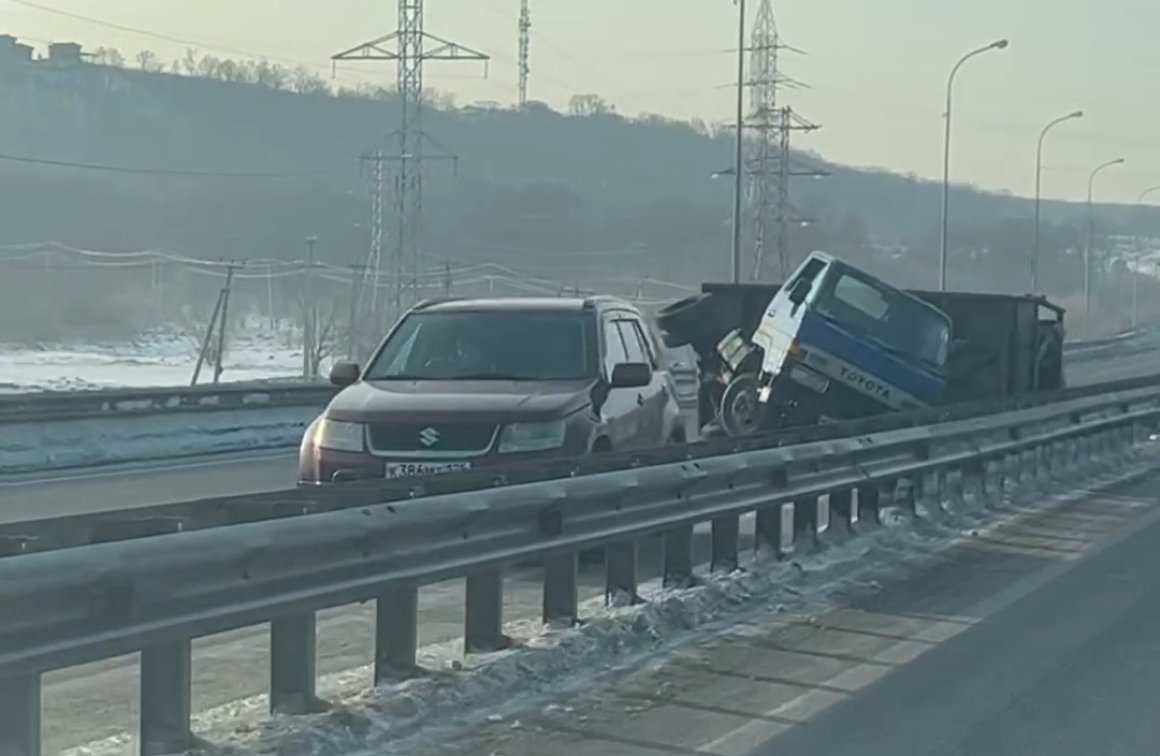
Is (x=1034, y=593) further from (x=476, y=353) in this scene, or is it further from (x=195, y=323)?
(x=195, y=323)

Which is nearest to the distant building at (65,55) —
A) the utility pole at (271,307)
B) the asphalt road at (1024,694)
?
the utility pole at (271,307)

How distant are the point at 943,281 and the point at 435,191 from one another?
46.5 metres

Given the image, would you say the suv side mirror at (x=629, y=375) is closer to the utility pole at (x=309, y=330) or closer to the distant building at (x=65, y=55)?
the utility pole at (x=309, y=330)

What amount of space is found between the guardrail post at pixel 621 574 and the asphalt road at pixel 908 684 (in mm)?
753

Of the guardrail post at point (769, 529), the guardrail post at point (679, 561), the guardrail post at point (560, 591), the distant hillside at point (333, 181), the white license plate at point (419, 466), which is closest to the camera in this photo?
the guardrail post at point (560, 591)

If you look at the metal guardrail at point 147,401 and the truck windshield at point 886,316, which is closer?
the truck windshield at point 886,316

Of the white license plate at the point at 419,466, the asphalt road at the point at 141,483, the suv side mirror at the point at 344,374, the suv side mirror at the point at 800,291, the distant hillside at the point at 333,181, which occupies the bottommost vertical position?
the asphalt road at the point at 141,483

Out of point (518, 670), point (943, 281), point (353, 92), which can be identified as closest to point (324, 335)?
point (943, 281)

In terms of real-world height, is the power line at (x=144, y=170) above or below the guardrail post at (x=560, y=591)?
above

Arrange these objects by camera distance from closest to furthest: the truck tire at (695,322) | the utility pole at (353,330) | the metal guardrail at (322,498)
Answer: the metal guardrail at (322,498), the truck tire at (695,322), the utility pole at (353,330)

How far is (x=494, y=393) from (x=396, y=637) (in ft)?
14.7

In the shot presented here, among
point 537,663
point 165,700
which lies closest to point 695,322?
point 537,663

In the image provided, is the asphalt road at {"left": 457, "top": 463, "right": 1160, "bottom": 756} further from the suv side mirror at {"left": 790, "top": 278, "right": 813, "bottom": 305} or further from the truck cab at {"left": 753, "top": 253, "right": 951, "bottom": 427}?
the suv side mirror at {"left": 790, "top": 278, "right": 813, "bottom": 305}

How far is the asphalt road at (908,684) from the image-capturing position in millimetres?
7586
